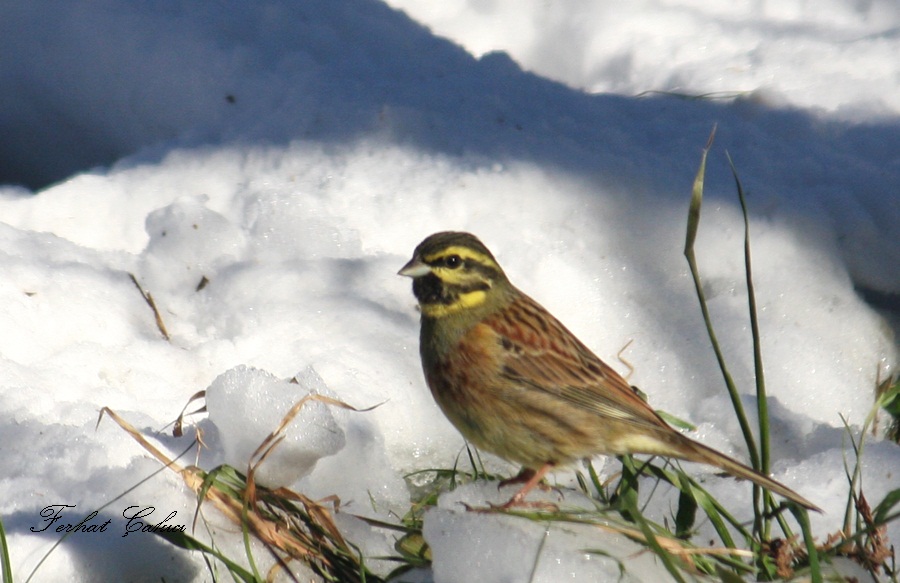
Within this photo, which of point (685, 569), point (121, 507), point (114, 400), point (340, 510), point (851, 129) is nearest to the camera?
point (685, 569)

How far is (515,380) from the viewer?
3420 mm

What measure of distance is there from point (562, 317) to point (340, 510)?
156 centimetres

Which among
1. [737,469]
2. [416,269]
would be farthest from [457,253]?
[737,469]

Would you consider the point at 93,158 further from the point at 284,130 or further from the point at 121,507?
the point at 121,507

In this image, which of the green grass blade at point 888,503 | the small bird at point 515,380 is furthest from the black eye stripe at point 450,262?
the green grass blade at point 888,503

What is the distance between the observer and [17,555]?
276cm

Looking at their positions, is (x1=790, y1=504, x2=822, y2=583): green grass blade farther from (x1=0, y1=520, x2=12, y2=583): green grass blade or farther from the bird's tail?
(x1=0, y1=520, x2=12, y2=583): green grass blade

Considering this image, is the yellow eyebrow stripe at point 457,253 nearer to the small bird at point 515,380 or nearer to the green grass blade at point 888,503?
the small bird at point 515,380

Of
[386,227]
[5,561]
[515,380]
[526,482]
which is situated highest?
[386,227]

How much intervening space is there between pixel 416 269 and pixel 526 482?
2.59 feet

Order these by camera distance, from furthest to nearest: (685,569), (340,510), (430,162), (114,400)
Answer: (430,162) → (114,400) → (340,510) → (685,569)

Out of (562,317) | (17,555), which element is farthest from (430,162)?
(17,555)

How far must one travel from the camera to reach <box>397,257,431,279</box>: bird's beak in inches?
137

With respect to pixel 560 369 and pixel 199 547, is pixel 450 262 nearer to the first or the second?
pixel 560 369
